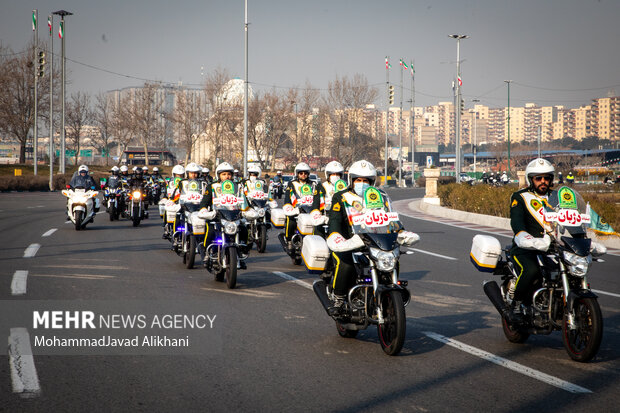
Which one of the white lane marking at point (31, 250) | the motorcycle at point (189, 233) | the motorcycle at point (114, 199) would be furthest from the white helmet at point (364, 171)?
the motorcycle at point (114, 199)

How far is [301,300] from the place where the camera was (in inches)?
366

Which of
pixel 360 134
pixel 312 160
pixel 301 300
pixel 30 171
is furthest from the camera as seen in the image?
pixel 312 160

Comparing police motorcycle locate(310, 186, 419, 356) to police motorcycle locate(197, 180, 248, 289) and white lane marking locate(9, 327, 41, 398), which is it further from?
police motorcycle locate(197, 180, 248, 289)

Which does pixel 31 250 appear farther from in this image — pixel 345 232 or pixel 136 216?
pixel 345 232

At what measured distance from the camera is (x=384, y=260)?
20.5 ft

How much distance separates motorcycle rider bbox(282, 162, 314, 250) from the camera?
13.6m

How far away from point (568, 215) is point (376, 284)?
1821 mm

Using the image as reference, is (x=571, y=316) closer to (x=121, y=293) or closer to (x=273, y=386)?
(x=273, y=386)

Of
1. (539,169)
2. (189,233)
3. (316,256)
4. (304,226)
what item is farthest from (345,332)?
(189,233)

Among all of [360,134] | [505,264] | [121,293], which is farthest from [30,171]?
[505,264]

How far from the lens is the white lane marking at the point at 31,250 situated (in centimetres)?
1398

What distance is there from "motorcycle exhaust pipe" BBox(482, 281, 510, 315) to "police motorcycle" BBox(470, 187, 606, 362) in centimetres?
1

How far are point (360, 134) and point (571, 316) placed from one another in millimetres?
79426

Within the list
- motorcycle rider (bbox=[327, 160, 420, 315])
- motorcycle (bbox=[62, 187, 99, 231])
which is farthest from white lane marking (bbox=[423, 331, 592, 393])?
motorcycle (bbox=[62, 187, 99, 231])
